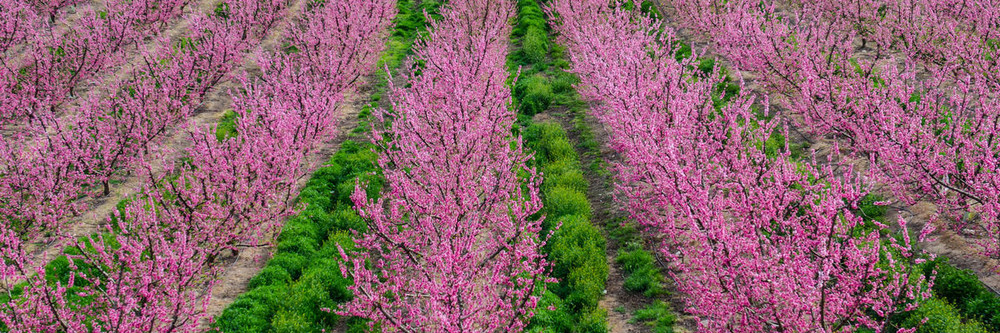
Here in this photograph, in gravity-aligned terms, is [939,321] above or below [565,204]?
above

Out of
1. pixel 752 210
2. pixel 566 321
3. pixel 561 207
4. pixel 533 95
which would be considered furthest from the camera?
pixel 533 95

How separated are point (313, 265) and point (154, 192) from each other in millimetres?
2760

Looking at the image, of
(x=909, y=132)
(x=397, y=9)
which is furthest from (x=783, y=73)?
(x=397, y=9)

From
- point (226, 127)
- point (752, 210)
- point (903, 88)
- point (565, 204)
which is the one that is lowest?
point (565, 204)

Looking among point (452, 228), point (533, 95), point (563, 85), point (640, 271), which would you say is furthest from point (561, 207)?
point (563, 85)

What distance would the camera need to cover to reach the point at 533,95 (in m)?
16.9

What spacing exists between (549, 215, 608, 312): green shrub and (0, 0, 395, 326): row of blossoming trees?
17.2 feet

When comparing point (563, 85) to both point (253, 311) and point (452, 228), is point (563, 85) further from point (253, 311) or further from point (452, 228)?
point (253, 311)

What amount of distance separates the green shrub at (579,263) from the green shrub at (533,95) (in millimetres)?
6406

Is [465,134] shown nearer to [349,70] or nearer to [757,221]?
[757,221]

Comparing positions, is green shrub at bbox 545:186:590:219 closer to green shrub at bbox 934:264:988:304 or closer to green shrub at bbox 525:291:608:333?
green shrub at bbox 525:291:608:333

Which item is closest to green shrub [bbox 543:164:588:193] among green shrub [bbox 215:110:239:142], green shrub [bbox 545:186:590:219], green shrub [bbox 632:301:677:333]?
green shrub [bbox 545:186:590:219]

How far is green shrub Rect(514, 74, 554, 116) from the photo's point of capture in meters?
16.6

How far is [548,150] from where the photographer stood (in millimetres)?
13812
